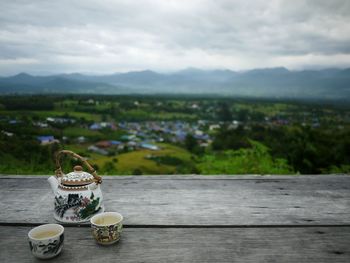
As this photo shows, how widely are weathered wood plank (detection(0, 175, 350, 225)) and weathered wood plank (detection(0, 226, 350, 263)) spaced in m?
0.11

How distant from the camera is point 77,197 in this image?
1573 millimetres

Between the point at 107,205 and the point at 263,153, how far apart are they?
3.78m

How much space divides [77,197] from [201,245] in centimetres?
75

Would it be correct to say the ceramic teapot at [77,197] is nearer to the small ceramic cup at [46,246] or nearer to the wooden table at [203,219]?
the wooden table at [203,219]

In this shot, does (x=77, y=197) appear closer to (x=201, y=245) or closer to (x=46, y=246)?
(x=46, y=246)

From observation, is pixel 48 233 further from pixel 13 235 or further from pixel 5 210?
pixel 5 210

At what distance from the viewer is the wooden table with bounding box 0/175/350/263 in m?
1.25

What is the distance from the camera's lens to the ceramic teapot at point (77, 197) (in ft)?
5.11

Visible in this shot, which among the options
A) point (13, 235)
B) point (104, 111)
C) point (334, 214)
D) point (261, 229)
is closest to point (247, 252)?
point (261, 229)

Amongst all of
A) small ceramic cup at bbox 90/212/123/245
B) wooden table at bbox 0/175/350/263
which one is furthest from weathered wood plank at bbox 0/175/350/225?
small ceramic cup at bbox 90/212/123/245

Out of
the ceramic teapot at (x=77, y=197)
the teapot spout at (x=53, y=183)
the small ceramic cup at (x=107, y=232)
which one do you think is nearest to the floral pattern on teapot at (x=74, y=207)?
the ceramic teapot at (x=77, y=197)

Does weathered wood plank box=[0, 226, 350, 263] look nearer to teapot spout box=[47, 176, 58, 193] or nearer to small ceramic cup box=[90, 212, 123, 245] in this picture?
small ceramic cup box=[90, 212, 123, 245]

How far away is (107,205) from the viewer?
183 cm

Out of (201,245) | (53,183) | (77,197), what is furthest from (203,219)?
(53,183)
